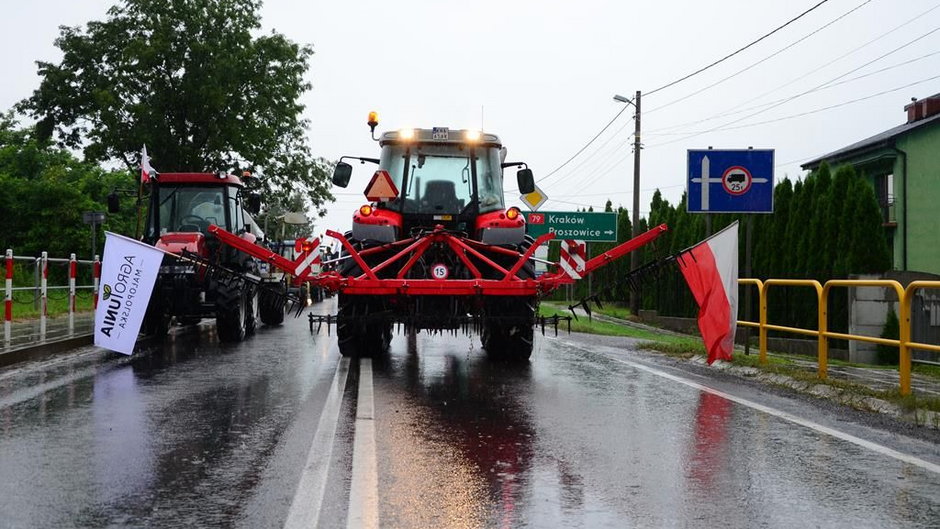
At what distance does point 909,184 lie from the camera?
3350 centimetres

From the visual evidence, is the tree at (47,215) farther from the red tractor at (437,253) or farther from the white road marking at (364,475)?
the white road marking at (364,475)

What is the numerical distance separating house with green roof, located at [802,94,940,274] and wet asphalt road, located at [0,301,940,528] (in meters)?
25.2

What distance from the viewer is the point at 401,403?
344 inches

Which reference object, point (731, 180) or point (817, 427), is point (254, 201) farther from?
point (817, 427)

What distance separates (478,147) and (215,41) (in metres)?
29.0

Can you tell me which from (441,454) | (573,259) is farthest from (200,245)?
(441,454)

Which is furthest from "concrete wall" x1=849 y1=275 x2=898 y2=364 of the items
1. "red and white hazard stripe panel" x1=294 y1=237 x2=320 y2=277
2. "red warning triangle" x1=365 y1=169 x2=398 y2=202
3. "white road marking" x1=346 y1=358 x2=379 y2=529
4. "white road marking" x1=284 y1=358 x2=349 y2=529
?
"white road marking" x1=284 y1=358 x2=349 y2=529

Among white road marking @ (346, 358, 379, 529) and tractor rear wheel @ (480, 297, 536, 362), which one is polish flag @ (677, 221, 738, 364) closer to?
tractor rear wheel @ (480, 297, 536, 362)

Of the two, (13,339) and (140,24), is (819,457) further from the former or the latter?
(140,24)

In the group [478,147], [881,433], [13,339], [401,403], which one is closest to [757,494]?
[881,433]

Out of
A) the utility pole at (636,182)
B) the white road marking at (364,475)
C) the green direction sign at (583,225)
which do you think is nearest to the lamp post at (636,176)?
the utility pole at (636,182)

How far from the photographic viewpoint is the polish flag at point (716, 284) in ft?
38.8

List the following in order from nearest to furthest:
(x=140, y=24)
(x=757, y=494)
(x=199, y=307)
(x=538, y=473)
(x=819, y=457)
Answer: (x=757, y=494) < (x=538, y=473) < (x=819, y=457) < (x=199, y=307) < (x=140, y=24)

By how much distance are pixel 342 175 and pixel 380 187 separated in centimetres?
57
